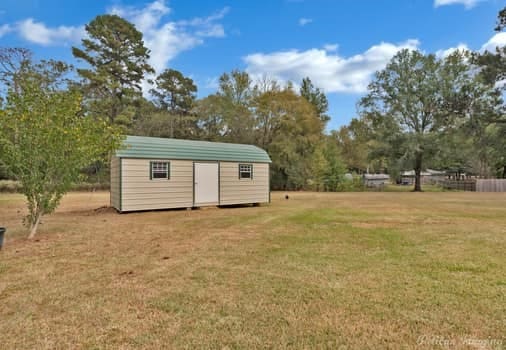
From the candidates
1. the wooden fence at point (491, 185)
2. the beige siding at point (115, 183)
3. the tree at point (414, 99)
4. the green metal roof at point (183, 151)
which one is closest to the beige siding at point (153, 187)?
the green metal roof at point (183, 151)

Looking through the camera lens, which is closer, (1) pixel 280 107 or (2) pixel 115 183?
(2) pixel 115 183


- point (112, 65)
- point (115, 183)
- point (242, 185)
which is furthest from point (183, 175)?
point (112, 65)

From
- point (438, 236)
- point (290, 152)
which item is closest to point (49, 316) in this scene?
point (438, 236)

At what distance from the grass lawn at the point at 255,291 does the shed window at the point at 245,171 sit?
19.6 feet

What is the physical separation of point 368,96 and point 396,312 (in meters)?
25.7

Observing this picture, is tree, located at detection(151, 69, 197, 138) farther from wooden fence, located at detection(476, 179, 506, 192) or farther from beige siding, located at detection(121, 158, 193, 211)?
wooden fence, located at detection(476, 179, 506, 192)

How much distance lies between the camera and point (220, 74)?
25594mm

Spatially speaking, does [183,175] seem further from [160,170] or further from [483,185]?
[483,185]

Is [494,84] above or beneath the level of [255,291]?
above

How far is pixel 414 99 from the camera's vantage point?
22797mm

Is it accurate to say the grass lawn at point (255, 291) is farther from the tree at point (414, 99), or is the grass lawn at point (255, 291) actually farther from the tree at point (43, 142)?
the tree at point (414, 99)

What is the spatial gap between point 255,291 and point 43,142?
494cm

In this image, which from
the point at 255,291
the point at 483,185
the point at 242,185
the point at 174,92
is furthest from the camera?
the point at 174,92

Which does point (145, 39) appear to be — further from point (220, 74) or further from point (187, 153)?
point (187, 153)
